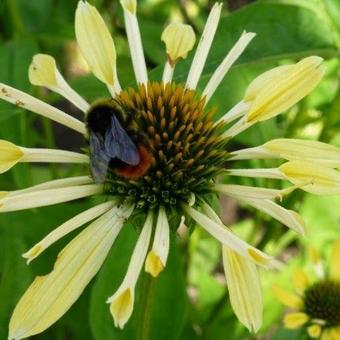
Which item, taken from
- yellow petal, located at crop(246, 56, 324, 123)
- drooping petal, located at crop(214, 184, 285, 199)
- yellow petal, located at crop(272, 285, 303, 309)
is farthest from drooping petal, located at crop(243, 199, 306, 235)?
yellow petal, located at crop(272, 285, 303, 309)

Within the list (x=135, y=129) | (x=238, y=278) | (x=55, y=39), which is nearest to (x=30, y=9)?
(x=55, y=39)

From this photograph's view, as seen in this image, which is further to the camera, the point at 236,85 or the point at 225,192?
the point at 236,85

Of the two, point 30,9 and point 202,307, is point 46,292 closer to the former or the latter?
point 202,307

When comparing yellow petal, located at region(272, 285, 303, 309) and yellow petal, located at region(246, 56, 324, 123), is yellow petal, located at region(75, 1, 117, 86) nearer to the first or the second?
yellow petal, located at region(246, 56, 324, 123)

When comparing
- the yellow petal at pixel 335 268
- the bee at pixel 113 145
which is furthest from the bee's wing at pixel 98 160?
the yellow petal at pixel 335 268

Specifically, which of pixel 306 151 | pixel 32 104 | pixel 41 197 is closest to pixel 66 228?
pixel 41 197

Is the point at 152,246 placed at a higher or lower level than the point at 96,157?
lower
